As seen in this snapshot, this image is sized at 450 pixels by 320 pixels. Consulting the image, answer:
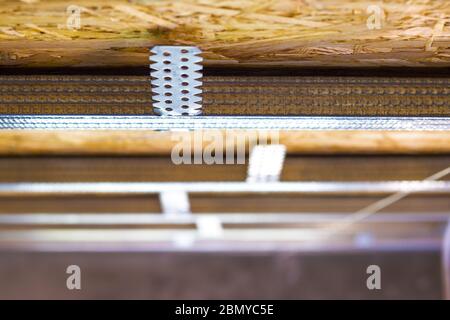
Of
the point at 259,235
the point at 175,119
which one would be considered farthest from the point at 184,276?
the point at 175,119

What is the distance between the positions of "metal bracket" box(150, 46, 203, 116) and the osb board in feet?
0.12

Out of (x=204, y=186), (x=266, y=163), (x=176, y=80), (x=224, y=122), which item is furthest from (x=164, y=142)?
(x=176, y=80)

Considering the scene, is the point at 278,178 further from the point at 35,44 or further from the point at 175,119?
the point at 35,44

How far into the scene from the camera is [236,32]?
181 centimetres

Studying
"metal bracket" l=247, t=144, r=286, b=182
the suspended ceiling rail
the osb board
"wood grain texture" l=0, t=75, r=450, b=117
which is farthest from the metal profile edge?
the suspended ceiling rail

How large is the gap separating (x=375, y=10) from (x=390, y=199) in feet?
9.16

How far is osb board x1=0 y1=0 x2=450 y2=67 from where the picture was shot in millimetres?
1641

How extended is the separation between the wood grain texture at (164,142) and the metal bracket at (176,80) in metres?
0.82

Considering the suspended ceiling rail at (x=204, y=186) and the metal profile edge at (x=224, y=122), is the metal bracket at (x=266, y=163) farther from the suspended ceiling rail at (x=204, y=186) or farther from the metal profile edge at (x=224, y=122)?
the metal profile edge at (x=224, y=122)

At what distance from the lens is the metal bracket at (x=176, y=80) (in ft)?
6.20

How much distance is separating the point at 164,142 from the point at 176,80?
1264 millimetres

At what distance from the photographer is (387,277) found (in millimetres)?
5473

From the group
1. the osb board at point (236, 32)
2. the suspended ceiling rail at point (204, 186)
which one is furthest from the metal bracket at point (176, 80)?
the suspended ceiling rail at point (204, 186)

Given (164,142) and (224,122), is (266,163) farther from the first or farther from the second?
(224,122)
